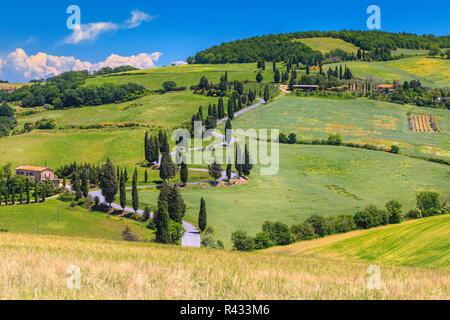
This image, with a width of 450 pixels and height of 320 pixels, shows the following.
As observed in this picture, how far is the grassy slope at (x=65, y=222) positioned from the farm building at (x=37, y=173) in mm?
25251

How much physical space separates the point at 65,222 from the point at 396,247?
56.3 meters

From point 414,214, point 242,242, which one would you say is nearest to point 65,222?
point 242,242

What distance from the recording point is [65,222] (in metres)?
69.1

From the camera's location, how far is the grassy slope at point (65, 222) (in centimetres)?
6481

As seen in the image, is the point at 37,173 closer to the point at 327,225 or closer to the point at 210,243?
the point at 210,243

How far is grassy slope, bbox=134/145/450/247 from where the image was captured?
72681mm

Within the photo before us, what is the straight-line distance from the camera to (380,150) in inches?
4690

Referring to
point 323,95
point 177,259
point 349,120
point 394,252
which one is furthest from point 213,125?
point 177,259

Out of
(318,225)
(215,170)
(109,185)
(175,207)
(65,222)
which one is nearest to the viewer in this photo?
(318,225)

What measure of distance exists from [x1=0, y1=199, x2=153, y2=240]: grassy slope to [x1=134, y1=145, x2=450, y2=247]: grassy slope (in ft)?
37.9

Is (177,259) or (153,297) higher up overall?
(153,297)

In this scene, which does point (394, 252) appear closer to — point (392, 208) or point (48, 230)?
point (392, 208)

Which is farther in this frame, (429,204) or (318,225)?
(429,204)
